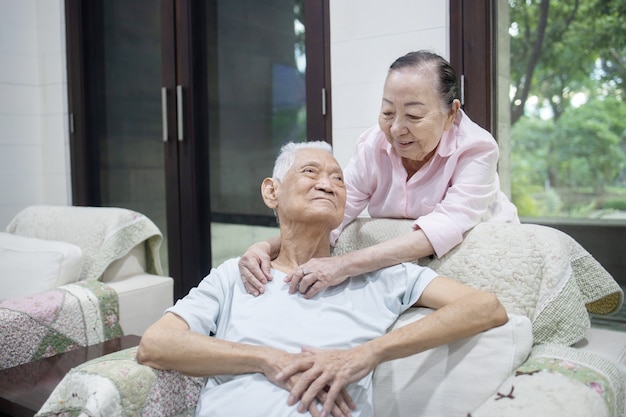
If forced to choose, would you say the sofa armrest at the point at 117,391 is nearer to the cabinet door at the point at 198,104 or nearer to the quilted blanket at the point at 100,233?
the quilted blanket at the point at 100,233

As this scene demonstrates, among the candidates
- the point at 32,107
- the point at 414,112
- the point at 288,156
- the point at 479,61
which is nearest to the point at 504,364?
the point at 414,112

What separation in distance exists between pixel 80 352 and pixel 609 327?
185 centimetres

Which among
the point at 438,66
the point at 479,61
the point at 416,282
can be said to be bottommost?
the point at 416,282

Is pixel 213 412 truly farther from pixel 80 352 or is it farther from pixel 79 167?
pixel 79 167

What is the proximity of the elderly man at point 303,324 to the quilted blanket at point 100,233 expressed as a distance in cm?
95

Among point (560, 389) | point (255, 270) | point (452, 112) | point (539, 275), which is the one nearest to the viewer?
point (560, 389)

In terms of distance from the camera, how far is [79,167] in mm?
3777

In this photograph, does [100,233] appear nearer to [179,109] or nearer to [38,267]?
[38,267]

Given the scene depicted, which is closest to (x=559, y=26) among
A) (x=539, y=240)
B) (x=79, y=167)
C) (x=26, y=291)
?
(x=539, y=240)

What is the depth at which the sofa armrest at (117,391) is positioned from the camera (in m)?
1.33

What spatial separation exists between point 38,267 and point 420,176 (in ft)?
4.88

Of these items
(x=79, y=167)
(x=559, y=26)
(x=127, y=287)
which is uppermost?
(x=559, y=26)

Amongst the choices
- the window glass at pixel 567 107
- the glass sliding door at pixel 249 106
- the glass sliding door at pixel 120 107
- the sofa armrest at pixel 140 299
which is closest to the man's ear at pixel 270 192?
the sofa armrest at pixel 140 299

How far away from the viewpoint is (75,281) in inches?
94.3
